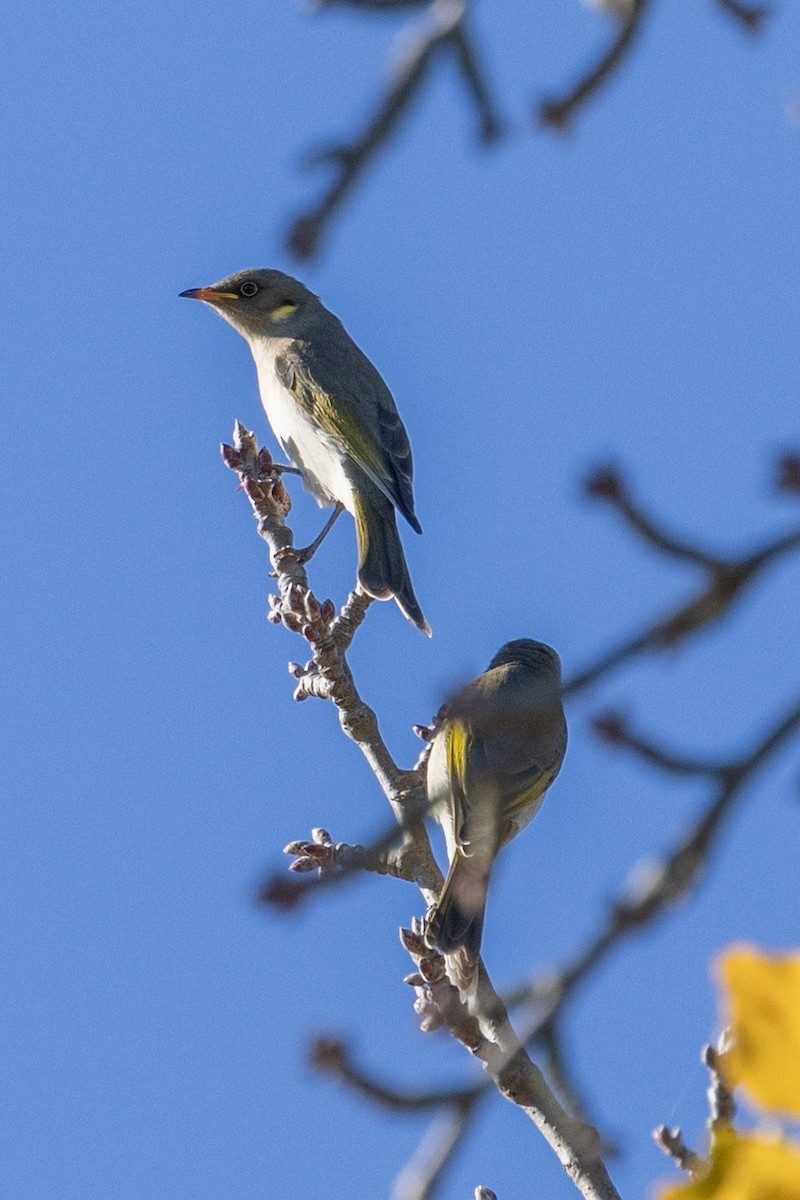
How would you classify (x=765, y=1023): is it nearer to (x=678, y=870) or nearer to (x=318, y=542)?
(x=678, y=870)

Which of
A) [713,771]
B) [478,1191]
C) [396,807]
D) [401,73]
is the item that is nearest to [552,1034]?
[713,771]

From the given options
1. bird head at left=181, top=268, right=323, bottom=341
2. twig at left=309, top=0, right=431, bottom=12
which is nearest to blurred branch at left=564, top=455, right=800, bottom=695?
twig at left=309, top=0, right=431, bottom=12

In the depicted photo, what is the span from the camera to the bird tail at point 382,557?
24.6 ft

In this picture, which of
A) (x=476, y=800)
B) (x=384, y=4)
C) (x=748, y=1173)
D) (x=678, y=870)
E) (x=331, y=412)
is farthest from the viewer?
(x=331, y=412)

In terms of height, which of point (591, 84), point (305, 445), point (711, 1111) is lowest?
point (711, 1111)

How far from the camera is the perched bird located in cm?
806

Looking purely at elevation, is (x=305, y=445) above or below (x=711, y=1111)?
above

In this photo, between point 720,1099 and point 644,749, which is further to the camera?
point 720,1099

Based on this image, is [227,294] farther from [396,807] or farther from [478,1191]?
[478,1191]

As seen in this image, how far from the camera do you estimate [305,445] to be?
29.2ft

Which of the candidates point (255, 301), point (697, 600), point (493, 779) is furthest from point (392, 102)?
point (255, 301)

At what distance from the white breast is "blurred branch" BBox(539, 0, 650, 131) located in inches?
237

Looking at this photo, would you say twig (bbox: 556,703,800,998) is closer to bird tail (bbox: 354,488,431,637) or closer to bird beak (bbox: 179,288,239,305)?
bird tail (bbox: 354,488,431,637)

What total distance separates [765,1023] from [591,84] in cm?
164
